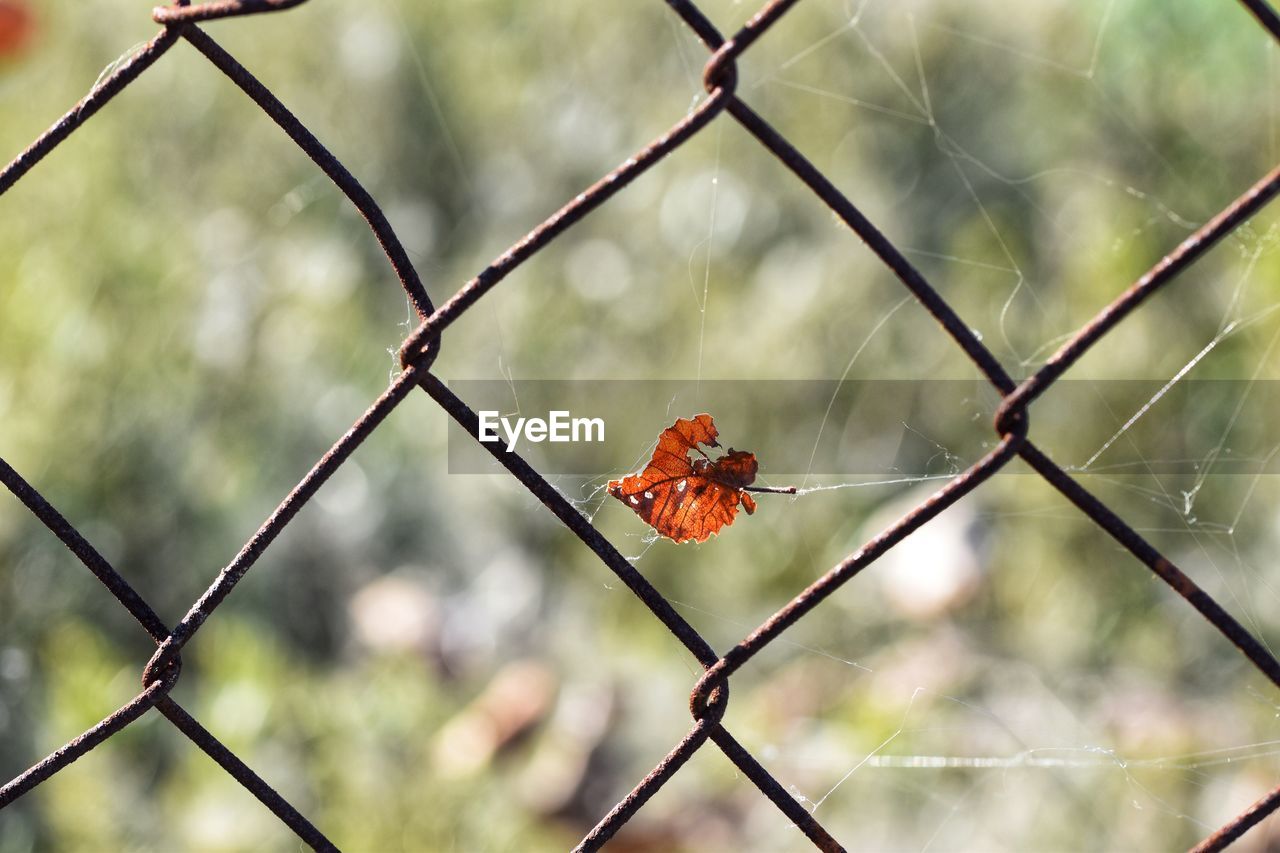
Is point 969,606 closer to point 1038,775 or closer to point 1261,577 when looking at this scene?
point 1261,577

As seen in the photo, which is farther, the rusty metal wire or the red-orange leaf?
the red-orange leaf

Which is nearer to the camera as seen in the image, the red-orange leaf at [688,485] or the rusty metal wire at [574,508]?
the rusty metal wire at [574,508]

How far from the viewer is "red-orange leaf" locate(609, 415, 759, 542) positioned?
68 cm

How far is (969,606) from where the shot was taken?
7.04 feet

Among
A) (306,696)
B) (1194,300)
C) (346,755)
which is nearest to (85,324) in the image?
(306,696)

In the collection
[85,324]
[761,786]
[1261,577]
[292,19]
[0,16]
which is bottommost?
[1261,577]

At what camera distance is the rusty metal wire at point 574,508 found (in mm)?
522

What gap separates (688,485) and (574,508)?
11cm

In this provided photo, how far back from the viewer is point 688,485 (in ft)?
2.28

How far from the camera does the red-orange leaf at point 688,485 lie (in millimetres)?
676

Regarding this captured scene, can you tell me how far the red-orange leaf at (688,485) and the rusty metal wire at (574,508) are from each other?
0.29 ft

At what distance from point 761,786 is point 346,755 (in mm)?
1047

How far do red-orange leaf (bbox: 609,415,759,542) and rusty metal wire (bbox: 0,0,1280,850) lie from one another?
0.09 metres

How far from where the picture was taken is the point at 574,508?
599 mm
